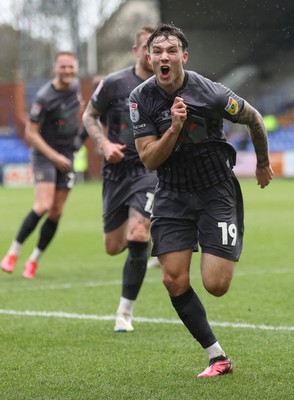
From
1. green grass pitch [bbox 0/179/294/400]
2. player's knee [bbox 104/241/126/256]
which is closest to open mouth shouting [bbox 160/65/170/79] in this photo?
green grass pitch [bbox 0/179/294/400]

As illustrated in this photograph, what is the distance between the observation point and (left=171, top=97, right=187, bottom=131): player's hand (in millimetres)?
5309

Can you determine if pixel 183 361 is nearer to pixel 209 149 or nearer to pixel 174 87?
pixel 209 149

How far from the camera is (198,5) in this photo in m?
41.4

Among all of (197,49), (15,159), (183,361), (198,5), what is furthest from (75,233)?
(197,49)

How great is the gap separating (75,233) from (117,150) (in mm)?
9086

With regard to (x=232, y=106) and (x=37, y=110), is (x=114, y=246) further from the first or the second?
(x=37, y=110)

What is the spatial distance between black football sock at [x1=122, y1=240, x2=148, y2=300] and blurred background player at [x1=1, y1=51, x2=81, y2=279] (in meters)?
3.12

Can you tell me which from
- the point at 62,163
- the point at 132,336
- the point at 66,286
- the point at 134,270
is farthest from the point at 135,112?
the point at 62,163

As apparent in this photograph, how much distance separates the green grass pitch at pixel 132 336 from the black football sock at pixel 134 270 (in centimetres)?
28

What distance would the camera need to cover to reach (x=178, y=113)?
530cm

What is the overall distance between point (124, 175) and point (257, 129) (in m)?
2.26

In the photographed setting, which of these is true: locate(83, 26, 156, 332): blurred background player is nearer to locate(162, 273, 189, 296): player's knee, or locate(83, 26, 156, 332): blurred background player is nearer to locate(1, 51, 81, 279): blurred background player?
locate(162, 273, 189, 296): player's knee

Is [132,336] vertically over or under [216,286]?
under

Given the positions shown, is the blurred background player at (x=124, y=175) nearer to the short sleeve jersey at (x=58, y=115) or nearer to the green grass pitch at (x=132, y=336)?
the green grass pitch at (x=132, y=336)
